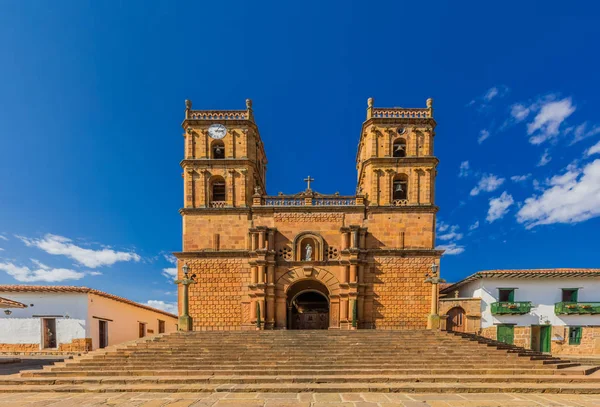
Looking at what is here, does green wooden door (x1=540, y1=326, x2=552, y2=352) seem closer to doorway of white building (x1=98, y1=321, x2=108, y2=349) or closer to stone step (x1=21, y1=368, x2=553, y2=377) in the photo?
stone step (x1=21, y1=368, x2=553, y2=377)

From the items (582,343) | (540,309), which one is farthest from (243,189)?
(582,343)

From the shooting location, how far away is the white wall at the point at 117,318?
1873 centimetres

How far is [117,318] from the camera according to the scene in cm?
2134

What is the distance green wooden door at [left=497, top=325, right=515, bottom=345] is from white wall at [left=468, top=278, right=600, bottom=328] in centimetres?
32

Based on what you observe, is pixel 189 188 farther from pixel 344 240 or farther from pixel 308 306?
pixel 308 306

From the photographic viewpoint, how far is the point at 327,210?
61.5 ft

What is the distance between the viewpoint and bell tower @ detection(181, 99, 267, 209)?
1892 centimetres

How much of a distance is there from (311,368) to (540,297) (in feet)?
56.7

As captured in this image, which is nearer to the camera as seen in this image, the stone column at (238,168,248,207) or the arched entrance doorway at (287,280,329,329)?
the stone column at (238,168,248,207)

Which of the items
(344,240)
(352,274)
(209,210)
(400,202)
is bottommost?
(352,274)

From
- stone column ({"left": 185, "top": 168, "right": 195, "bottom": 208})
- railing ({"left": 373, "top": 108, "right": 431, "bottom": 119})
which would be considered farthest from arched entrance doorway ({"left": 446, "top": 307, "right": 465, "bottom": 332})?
stone column ({"left": 185, "top": 168, "right": 195, "bottom": 208})

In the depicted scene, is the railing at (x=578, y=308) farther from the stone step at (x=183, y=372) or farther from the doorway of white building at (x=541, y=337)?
the stone step at (x=183, y=372)

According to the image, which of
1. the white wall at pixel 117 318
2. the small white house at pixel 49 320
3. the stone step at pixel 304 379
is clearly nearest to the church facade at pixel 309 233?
the white wall at pixel 117 318

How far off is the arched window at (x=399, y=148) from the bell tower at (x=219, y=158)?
29.9 ft
